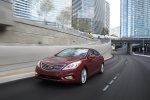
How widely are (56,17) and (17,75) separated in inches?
2654

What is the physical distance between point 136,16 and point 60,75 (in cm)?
13951

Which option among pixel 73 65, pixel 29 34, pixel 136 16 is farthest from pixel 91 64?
pixel 136 16

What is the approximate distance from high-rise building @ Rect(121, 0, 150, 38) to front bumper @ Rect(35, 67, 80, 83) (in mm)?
135866

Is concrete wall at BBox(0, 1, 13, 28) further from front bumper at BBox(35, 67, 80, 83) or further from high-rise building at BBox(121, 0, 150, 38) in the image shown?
high-rise building at BBox(121, 0, 150, 38)

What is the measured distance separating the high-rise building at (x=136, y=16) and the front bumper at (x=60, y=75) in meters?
136

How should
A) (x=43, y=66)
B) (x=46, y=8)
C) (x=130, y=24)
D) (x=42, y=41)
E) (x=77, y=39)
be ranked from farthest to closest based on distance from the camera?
(x=130, y=24) → (x=46, y=8) → (x=77, y=39) → (x=42, y=41) → (x=43, y=66)

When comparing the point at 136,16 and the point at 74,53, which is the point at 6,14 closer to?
the point at 74,53

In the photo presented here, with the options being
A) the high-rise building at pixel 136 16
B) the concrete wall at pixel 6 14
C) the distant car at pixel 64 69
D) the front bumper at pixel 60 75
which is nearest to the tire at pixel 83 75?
the distant car at pixel 64 69

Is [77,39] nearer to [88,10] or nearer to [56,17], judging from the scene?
[56,17]

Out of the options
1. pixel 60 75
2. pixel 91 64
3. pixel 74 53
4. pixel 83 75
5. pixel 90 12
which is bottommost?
Answer: pixel 83 75

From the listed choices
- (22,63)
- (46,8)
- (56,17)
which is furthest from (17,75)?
(56,17)

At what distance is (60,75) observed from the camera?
7.35 metres

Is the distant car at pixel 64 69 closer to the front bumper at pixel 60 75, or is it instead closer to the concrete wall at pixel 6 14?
the front bumper at pixel 60 75

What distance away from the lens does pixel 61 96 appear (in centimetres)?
639
